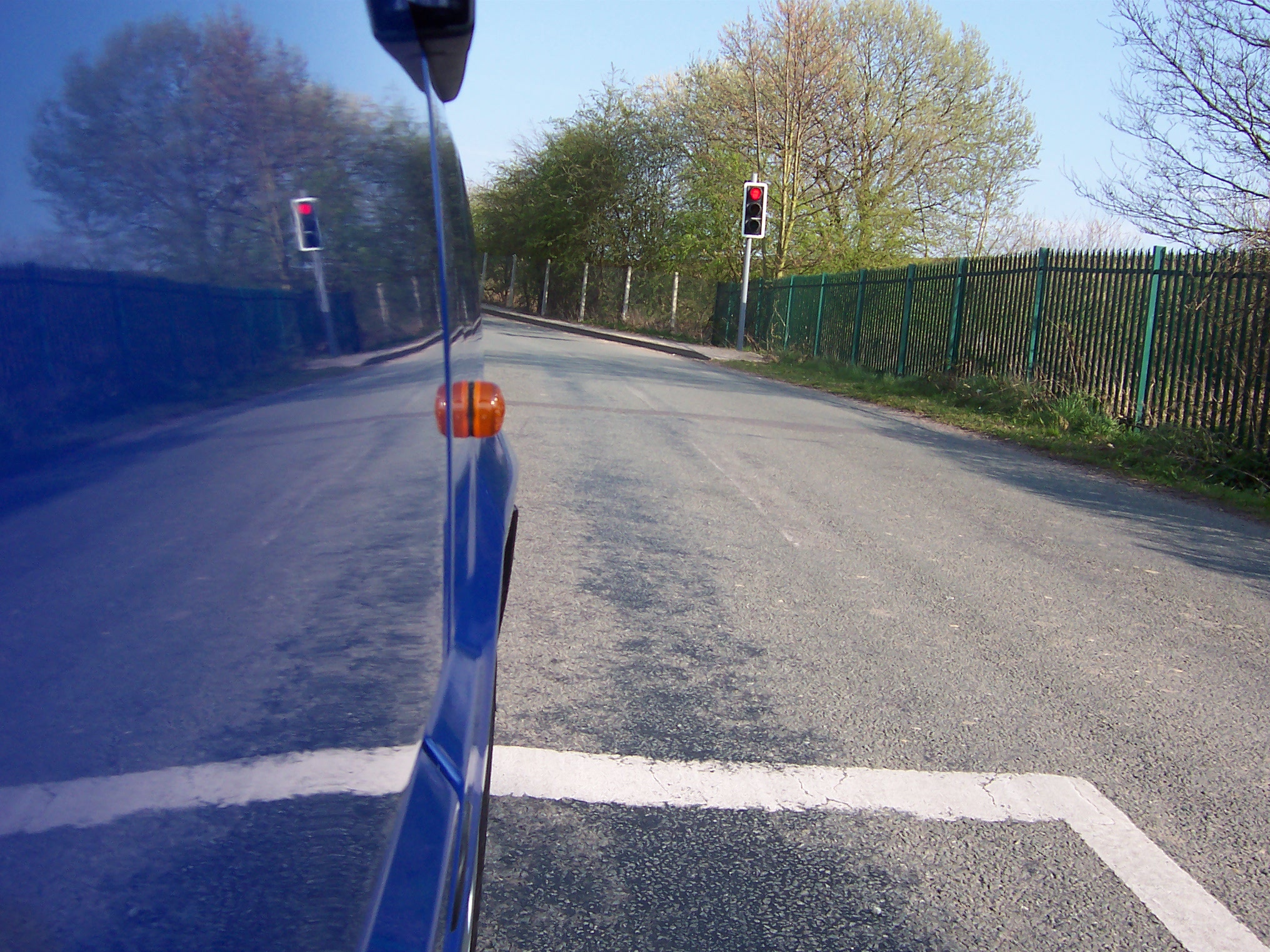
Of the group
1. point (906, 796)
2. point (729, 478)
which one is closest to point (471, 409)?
point (906, 796)

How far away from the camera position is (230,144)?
875 mm

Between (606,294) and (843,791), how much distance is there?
103 ft

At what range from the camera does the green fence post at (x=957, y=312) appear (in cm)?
1517

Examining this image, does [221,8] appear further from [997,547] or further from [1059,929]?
[997,547]

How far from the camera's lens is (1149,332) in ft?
35.1

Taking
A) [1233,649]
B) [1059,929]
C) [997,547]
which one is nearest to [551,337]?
[997,547]

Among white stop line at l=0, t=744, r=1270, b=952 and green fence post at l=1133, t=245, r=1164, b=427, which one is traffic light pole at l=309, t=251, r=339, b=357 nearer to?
white stop line at l=0, t=744, r=1270, b=952

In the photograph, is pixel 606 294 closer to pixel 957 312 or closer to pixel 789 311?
pixel 789 311

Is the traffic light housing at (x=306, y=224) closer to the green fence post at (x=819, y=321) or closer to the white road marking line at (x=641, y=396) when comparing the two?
the white road marking line at (x=641, y=396)

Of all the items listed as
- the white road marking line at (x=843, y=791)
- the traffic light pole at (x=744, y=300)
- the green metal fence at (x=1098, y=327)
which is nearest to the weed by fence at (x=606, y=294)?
the traffic light pole at (x=744, y=300)

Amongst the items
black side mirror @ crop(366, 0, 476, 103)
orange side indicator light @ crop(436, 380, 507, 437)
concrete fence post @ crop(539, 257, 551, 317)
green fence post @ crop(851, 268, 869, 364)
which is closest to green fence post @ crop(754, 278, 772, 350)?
green fence post @ crop(851, 268, 869, 364)

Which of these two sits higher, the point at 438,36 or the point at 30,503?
the point at 438,36

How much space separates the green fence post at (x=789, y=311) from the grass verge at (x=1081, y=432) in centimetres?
573

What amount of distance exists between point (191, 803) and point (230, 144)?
1.77 feet
